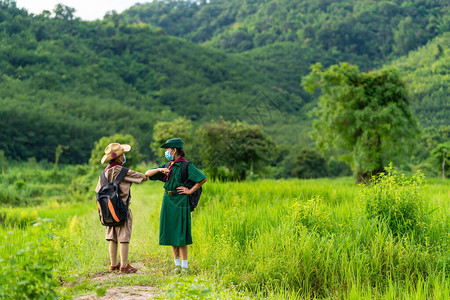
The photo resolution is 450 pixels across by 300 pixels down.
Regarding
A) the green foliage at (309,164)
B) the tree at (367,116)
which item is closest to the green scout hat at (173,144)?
the tree at (367,116)

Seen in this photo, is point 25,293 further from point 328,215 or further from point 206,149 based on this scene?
point 206,149

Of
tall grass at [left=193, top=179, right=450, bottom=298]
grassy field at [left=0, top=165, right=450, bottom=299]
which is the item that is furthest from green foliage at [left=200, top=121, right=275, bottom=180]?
tall grass at [left=193, top=179, right=450, bottom=298]

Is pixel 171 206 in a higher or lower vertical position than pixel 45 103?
lower

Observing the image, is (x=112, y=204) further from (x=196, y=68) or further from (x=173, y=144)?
(x=196, y=68)

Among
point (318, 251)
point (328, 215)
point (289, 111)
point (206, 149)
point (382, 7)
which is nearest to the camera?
point (318, 251)

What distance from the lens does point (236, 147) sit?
32.8 meters

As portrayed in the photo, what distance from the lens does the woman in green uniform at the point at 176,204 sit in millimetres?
5668

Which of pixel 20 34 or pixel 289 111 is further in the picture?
pixel 289 111

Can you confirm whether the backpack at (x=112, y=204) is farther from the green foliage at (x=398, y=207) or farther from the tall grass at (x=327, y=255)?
the green foliage at (x=398, y=207)

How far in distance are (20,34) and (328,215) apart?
72730 mm

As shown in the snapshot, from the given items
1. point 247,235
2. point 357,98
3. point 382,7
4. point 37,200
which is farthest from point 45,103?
point 382,7

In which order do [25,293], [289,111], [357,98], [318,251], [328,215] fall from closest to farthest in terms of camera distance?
[25,293], [318,251], [328,215], [357,98], [289,111]

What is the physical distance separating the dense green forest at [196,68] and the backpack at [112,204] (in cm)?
1931

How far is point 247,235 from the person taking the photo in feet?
21.8
